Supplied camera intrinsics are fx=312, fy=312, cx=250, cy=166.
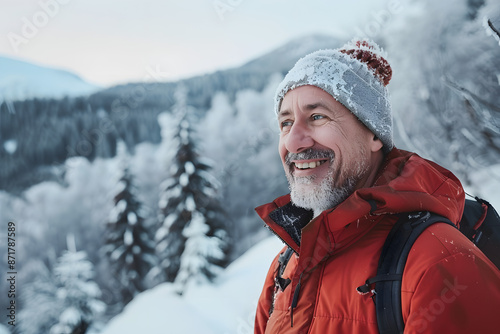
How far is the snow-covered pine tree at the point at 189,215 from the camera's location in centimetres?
1296

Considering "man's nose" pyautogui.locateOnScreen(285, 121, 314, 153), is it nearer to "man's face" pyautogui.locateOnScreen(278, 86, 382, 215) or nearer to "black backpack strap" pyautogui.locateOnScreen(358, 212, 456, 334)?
"man's face" pyautogui.locateOnScreen(278, 86, 382, 215)

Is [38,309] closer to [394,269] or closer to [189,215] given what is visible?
[189,215]

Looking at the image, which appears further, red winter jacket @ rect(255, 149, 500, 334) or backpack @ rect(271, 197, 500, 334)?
backpack @ rect(271, 197, 500, 334)

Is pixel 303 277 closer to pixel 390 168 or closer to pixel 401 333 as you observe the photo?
pixel 401 333

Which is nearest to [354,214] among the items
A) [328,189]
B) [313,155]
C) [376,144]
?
[328,189]

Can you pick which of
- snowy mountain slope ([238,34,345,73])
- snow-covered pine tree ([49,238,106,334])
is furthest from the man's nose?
snowy mountain slope ([238,34,345,73])

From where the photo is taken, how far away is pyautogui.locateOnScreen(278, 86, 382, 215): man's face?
5.41 feet

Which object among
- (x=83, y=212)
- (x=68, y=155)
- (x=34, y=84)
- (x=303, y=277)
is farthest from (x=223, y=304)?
(x=34, y=84)

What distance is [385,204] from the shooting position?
1.24 metres

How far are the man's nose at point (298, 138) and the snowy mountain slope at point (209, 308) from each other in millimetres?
5865

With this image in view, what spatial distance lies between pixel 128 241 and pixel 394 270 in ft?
64.3

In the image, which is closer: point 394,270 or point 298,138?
point 394,270

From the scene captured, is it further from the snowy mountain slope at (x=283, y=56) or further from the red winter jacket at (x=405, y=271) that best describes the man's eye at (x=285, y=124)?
the snowy mountain slope at (x=283, y=56)

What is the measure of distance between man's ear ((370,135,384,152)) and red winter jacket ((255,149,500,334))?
186 mm
